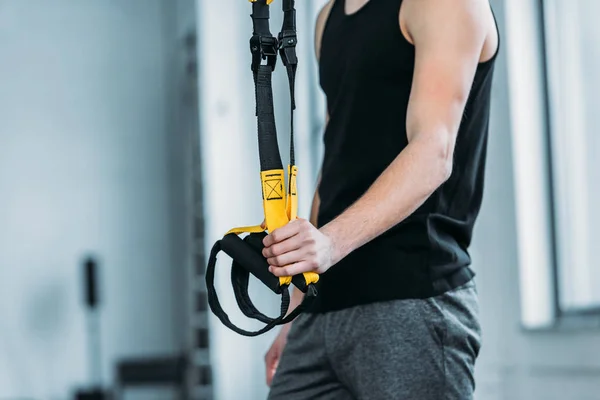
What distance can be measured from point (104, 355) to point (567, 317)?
437 centimetres

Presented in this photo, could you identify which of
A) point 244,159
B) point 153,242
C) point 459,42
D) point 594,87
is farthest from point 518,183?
point 153,242

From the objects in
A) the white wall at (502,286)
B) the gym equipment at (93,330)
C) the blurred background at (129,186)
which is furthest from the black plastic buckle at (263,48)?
the gym equipment at (93,330)

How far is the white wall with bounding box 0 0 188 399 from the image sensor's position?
20.4 ft

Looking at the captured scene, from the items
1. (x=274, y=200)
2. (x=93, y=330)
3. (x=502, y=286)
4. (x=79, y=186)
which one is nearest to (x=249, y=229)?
(x=274, y=200)

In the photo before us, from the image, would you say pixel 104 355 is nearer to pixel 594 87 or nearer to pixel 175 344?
pixel 175 344

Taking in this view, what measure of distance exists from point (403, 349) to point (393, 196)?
23 centimetres

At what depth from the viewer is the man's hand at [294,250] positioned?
1.05 meters

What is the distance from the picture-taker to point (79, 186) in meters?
6.48

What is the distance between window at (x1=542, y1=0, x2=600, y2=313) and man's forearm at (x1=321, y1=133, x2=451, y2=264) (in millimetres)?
1433

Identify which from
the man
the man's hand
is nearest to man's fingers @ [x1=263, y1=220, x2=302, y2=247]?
the man's hand

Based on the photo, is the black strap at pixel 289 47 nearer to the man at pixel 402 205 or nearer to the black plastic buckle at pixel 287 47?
the black plastic buckle at pixel 287 47

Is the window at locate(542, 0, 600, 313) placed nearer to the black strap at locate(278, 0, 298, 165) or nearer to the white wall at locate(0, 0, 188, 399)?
the black strap at locate(278, 0, 298, 165)

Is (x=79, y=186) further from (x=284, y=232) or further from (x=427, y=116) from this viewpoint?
(x=284, y=232)

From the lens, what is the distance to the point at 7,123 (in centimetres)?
635
